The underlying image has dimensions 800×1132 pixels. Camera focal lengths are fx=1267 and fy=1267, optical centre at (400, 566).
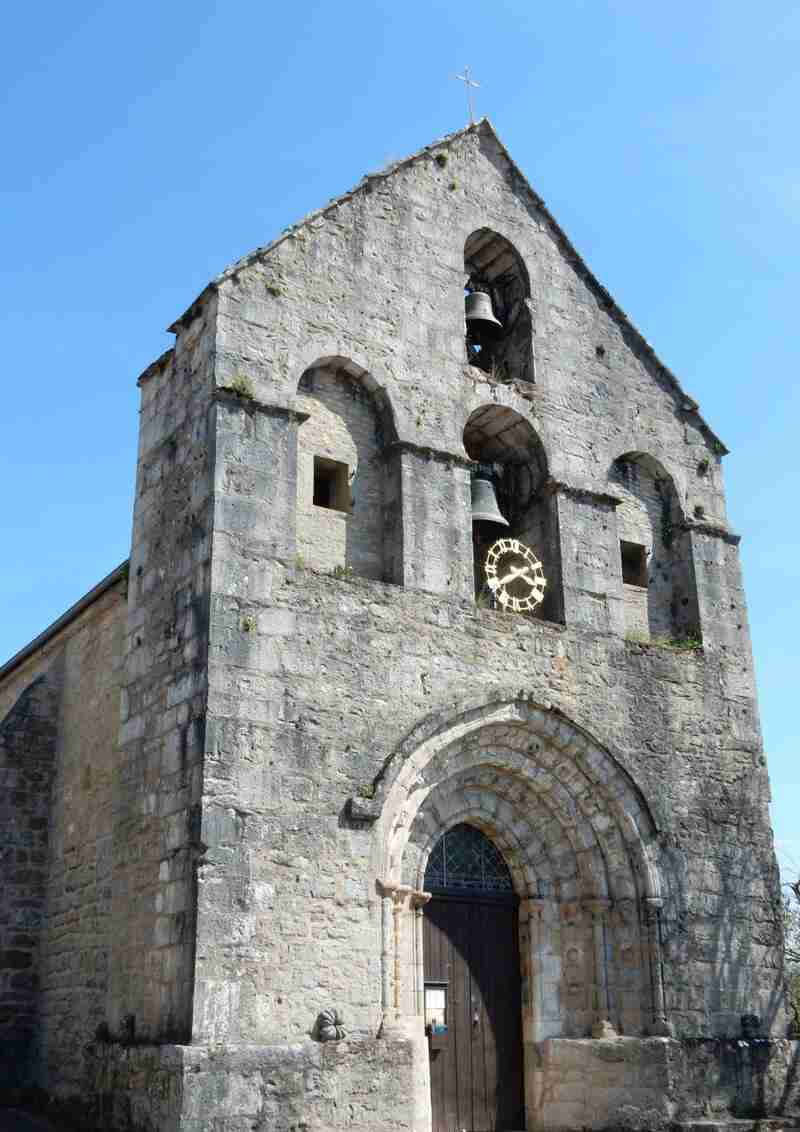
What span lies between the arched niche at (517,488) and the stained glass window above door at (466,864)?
2281 millimetres

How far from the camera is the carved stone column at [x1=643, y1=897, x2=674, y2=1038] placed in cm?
1129

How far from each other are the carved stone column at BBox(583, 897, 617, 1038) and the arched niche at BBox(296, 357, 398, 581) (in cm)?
362

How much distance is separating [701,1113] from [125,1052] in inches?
203

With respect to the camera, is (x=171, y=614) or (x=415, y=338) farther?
(x=415, y=338)

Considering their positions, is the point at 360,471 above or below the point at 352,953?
above

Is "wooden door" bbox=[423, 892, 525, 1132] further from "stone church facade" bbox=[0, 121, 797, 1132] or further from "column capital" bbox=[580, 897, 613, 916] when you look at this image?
"column capital" bbox=[580, 897, 613, 916]

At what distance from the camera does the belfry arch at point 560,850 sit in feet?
37.0

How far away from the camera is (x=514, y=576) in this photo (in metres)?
12.3

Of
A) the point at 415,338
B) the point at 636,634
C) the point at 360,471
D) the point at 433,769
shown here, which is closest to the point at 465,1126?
the point at 433,769

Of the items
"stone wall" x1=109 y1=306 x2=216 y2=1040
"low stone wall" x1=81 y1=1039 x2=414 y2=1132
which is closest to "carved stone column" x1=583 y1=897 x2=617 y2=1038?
"low stone wall" x1=81 y1=1039 x2=414 y2=1132

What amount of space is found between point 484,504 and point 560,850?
3399mm

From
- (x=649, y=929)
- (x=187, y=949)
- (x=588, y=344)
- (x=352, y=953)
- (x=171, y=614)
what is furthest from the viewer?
(x=588, y=344)

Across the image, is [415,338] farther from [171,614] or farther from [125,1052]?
[125,1052]

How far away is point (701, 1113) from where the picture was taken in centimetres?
1123
